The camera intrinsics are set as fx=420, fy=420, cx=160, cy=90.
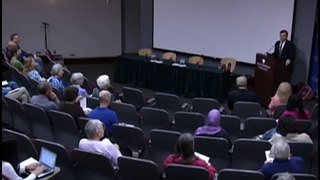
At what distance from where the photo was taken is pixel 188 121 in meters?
5.20

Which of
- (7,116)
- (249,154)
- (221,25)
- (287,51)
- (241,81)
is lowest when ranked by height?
(7,116)

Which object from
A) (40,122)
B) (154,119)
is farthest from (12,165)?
(154,119)

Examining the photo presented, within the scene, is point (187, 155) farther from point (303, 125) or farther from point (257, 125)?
point (303, 125)

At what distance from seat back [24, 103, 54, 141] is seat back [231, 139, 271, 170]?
2.24 metres

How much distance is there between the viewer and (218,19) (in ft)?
33.2

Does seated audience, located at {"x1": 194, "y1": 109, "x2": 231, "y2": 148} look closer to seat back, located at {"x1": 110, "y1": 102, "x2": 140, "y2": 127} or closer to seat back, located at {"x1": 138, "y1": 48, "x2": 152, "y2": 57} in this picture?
seat back, located at {"x1": 110, "y1": 102, "x2": 140, "y2": 127}

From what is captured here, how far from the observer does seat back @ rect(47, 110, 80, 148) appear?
475 cm

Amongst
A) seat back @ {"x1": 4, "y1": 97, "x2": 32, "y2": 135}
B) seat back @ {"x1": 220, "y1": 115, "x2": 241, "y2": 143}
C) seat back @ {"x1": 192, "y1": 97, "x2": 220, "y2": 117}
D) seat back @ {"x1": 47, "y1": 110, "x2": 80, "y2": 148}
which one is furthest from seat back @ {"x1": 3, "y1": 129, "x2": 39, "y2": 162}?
seat back @ {"x1": 192, "y1": 97, "x2": 220, "y2": 117}

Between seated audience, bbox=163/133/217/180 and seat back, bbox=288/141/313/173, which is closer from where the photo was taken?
seated audience, bbox=163/133/217/180

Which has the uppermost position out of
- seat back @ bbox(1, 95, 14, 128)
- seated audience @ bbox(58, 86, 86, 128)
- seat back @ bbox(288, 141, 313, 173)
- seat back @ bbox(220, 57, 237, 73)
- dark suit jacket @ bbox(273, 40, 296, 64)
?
dark suit jacket @ bbox(273, 40, 296, 64)

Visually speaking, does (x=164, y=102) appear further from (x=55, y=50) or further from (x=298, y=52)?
(x=55, y=50)

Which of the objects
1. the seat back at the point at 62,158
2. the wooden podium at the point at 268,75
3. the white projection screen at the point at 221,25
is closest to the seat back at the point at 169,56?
the white projection screen at the point at 221,25

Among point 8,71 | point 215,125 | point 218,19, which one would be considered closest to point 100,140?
point 215,125

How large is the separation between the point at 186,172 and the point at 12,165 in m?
1.35
